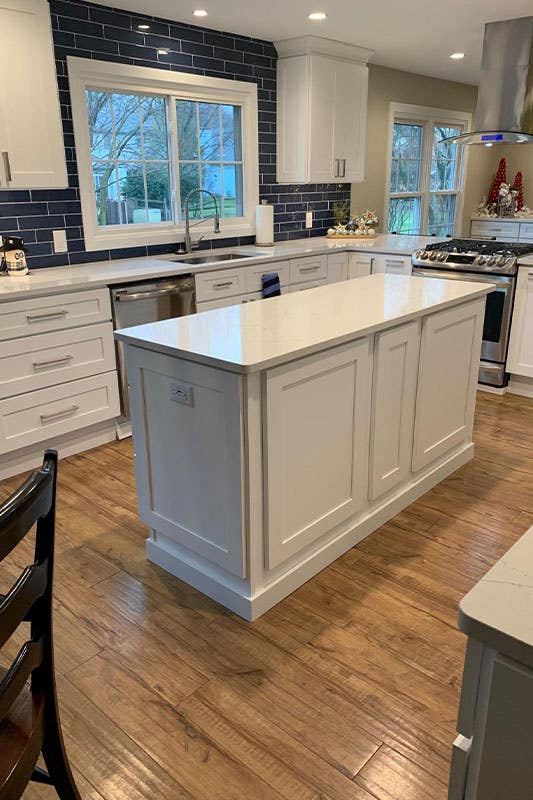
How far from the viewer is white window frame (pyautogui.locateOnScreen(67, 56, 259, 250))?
139 inches

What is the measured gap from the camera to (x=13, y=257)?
328cm

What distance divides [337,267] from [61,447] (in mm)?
2587

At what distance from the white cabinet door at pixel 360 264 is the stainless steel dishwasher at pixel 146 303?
1.67m

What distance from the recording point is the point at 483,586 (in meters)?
0.81

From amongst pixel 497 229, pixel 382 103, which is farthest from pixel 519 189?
pixel 382 103

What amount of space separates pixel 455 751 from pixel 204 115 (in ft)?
14.3

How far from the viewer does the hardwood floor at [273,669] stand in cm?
150

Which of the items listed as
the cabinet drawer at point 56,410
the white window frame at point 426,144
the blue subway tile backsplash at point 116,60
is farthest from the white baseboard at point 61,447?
the white window frame at point 426,144

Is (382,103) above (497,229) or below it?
above

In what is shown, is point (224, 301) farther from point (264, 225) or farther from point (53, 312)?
point (53, 312)

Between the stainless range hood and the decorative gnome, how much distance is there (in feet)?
10.8

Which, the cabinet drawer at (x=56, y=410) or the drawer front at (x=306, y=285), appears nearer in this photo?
the cabinet drawer at (x=56, y=410)

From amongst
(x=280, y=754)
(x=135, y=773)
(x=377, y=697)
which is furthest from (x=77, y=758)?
(x=377, y=697)

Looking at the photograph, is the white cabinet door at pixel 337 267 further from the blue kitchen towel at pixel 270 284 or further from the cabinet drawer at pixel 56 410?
the cabinet drawer at pixel 56 410
